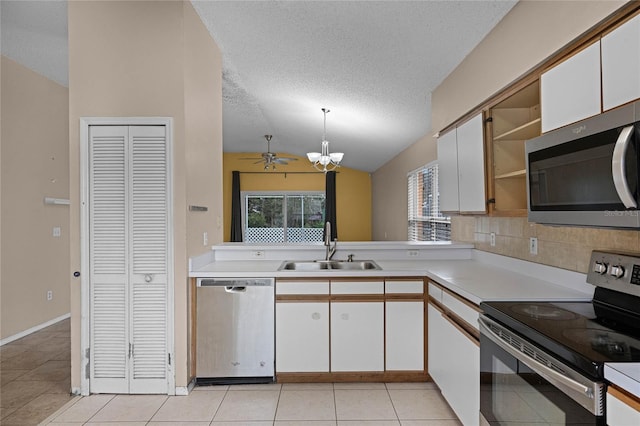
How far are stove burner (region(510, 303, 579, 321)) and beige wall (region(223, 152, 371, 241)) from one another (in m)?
7.80

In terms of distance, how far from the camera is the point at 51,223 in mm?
4422

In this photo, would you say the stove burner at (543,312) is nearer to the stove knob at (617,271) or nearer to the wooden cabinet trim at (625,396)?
the stove knob at (617,271)

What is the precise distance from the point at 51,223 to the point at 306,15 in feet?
12.3

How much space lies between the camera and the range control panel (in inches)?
60.2

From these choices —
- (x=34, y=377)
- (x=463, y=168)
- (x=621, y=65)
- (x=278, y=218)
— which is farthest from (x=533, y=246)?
(x=278, y=218)

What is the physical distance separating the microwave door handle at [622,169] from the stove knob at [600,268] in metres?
0.58

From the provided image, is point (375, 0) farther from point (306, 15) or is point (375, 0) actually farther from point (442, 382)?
point (442, 382)

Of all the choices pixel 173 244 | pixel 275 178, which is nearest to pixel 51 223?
pixel 173 244

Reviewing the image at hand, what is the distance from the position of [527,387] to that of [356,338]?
58.0 inches

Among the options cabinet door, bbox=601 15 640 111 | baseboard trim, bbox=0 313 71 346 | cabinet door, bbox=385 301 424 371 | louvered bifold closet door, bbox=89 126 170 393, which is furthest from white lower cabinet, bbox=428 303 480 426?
baseboard trim, bbox=0 313 71 346

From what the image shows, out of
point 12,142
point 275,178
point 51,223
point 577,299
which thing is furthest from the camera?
point 275,178

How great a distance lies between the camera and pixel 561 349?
1.22 meters

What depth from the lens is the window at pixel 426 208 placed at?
193 inches

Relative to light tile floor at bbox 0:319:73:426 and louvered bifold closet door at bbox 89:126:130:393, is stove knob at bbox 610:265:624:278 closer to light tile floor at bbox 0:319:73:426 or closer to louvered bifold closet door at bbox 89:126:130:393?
A: louvered bifold closet door at bbox 89:126:130:393
